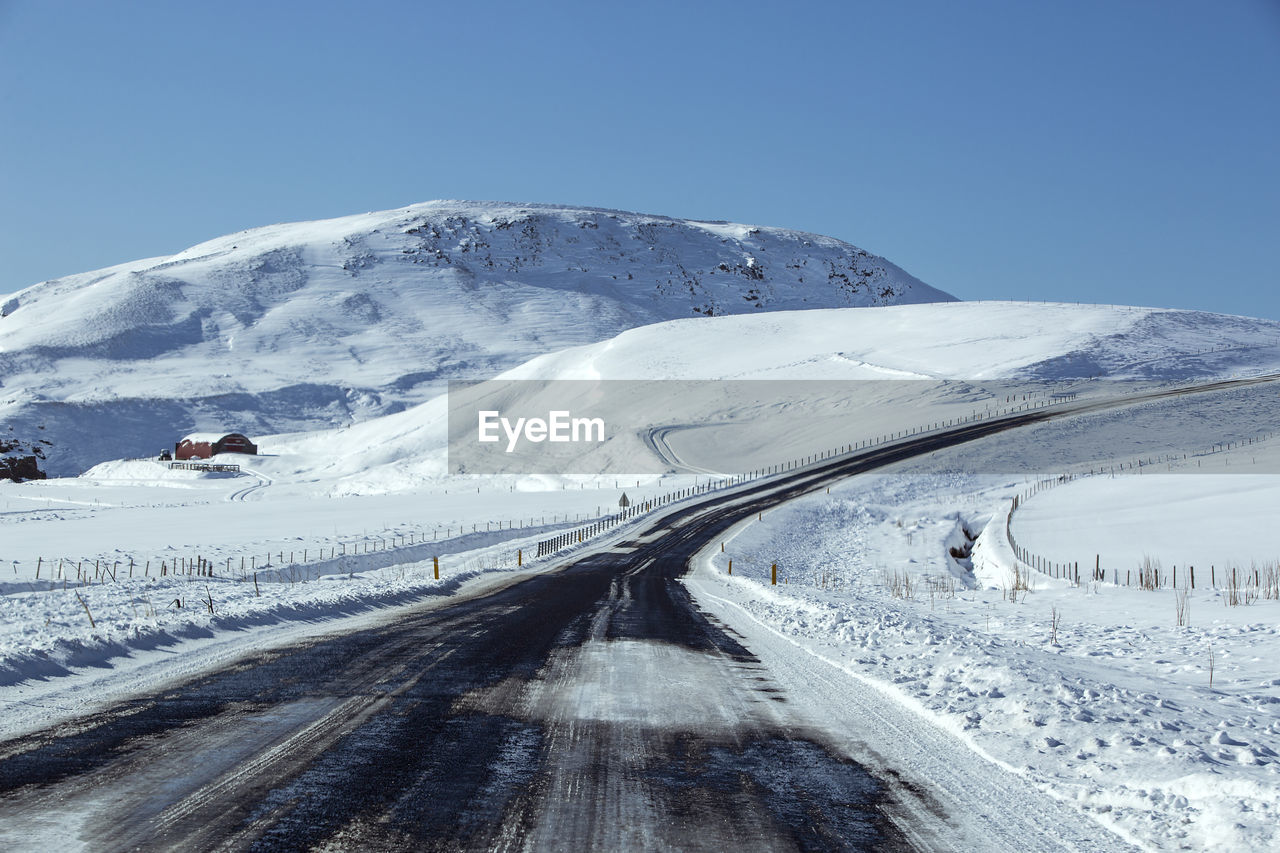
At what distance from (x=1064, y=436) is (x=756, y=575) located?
4706 centimetres

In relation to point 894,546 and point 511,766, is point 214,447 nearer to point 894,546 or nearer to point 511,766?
point 894,546

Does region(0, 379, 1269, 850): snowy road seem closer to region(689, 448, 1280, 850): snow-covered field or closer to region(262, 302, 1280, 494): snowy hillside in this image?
region(689, 448, 1280, 850): snow-covered field

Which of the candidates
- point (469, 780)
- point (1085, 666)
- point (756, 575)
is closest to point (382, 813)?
point (469, 780)

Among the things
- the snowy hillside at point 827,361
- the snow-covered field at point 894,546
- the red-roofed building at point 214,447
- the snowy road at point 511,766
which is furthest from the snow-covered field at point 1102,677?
the red-roofed building at point 214,447

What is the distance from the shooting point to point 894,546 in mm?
46125

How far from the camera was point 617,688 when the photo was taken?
33.2 ft

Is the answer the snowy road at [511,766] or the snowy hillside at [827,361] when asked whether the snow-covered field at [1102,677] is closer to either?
the snowy road at [511,766]

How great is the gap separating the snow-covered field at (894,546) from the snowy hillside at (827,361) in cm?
52

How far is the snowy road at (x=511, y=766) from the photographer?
17.9 ft

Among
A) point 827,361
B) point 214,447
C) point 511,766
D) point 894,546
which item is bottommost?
point 894,546

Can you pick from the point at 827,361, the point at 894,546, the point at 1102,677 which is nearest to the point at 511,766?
the point at 1102,677

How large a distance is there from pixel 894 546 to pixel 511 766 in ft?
137

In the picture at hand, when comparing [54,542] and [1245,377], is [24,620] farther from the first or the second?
[1245,377]

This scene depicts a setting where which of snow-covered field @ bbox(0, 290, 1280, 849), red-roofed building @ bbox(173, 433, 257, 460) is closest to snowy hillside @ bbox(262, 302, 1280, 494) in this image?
snow-covered field @ bbox(0, 290, 1280, 849)
